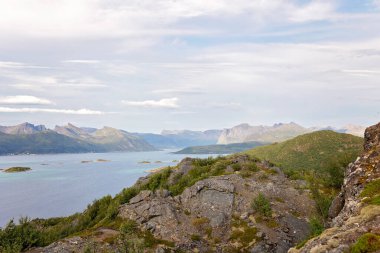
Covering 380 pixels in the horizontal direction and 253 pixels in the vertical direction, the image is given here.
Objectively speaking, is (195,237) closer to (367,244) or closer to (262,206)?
(262,206)

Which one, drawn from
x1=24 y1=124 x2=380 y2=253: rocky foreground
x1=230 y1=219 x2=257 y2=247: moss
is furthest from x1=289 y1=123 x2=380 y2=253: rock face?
x1=230 y1=219 x2=257 y2=247: moss

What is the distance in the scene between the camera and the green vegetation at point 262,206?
4475 centimetres

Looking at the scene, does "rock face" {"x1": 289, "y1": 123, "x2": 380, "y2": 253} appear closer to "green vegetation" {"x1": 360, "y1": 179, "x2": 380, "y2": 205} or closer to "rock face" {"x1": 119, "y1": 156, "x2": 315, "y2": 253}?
"green vegetation" {"x1": 360, "y1": 179, "x2": 380, "y2": 205}

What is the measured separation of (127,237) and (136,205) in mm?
12333

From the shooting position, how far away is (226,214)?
4541 centimetres

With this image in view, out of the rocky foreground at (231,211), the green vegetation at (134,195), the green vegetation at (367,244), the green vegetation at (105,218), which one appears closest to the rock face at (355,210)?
the rocky foreground at (231,211)

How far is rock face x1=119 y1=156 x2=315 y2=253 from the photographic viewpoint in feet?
134

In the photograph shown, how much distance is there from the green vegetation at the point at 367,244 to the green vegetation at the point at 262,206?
2809 centimetres

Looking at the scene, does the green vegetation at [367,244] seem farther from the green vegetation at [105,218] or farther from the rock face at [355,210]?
the green vegetation at [105,218]

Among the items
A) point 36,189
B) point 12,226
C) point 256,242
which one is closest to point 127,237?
point 256,242

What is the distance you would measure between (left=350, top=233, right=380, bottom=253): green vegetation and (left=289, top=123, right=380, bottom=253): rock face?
0.72m

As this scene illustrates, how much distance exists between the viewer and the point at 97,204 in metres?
58.8

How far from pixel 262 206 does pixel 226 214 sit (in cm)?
493

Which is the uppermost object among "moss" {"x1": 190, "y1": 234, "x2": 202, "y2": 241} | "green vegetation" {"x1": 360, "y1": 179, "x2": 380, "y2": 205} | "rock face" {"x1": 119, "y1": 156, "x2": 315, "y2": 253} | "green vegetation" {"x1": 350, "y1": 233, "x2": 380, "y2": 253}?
"green vegetation" {"x1": 360, "y1": 179, "x2": 380, "y2": 205}
